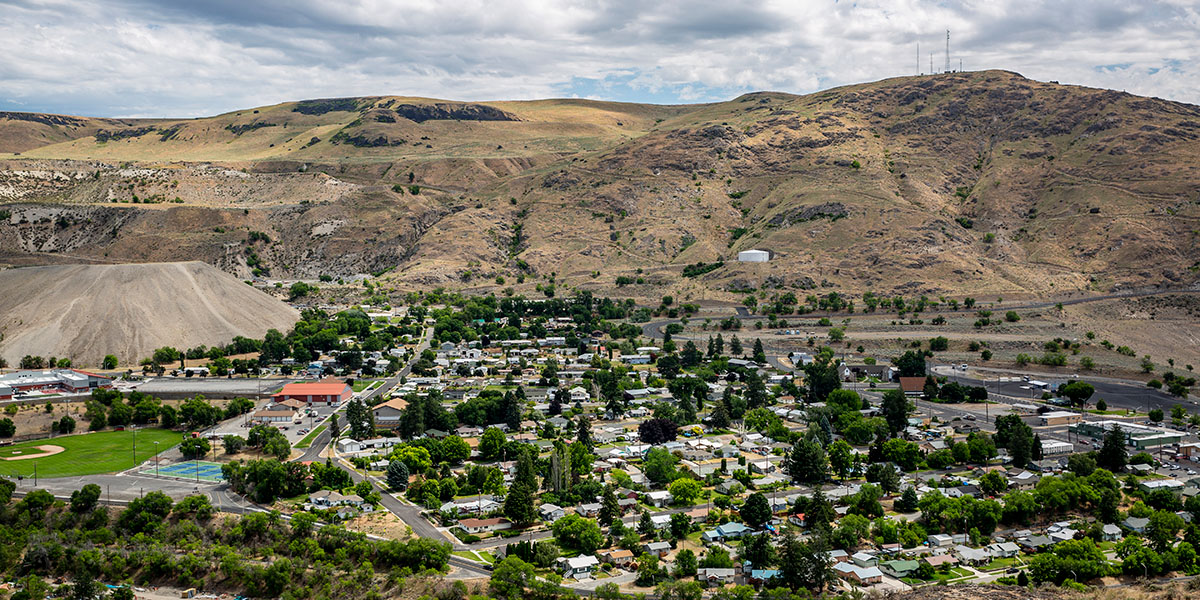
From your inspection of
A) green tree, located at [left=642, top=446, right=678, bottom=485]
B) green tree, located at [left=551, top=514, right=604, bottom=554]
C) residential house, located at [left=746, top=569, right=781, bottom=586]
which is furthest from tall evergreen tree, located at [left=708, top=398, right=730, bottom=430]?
residential house, located at [left=746, top=569, right=781, bottom=586]

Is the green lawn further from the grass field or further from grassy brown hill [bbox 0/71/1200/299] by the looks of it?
grassy brown hill [bbox 0/71/1200/299]

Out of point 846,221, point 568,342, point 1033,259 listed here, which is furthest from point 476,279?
point 1033,259

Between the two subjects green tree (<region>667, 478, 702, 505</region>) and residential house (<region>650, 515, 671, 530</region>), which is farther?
green tree (<region>667, 478, 702, 505</region>)

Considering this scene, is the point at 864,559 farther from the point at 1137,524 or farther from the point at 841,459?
the point at 1137,524

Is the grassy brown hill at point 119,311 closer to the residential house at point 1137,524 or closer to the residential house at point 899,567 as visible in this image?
the residential house at point 899,567

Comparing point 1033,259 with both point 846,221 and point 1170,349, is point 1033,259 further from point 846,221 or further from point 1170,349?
point 1170,349
